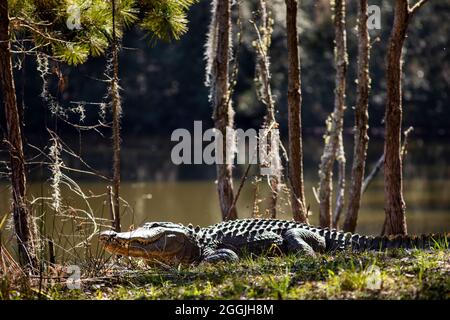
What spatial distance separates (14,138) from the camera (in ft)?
21.7

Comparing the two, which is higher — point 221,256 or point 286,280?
point 286,280

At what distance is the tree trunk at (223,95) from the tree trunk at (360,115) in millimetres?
1754

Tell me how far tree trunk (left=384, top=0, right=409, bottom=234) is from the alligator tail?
0.98 m

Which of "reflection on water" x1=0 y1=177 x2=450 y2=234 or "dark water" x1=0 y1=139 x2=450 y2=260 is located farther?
"reflection on water" x1=0 y1=177 x2=450 y2=234

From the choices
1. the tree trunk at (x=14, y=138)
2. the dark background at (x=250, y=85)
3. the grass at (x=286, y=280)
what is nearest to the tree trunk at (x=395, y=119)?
the grass at (x=286, y=280)

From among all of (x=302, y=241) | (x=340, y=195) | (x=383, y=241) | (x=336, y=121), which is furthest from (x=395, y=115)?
(x=340, y=195)

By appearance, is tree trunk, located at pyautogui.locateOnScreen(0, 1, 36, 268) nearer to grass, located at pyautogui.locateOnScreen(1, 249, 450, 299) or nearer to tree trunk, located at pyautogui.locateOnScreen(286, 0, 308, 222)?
grass, located at pyautogui.locateOnScreen(1, 249, 450, 299)

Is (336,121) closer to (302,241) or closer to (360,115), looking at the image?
(360,115)

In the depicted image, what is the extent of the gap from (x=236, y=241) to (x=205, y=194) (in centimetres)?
1484

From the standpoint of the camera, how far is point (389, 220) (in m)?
8.61

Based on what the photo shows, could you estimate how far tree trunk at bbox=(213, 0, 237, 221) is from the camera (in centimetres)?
970

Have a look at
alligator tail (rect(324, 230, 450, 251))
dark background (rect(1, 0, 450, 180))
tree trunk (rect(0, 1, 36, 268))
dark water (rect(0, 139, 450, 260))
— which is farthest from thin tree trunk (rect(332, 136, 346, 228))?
dark background (rect(1, 0, 450, 180))

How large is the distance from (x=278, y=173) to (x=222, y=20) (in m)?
2.20
